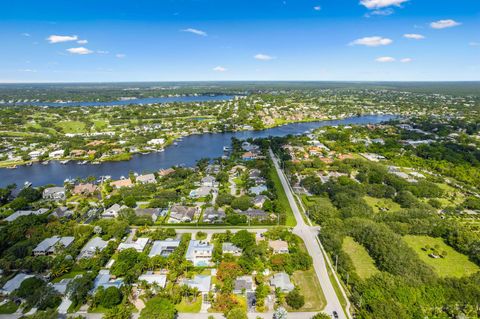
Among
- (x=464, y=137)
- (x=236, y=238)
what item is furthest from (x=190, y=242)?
(x=464, y=137)

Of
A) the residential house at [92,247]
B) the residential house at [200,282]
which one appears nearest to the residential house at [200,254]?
the residential house at [200,282]

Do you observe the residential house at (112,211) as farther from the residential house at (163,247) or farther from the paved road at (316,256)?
the paved road at (316,256)

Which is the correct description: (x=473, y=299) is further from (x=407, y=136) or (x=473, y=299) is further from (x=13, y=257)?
(x=407, y=136)

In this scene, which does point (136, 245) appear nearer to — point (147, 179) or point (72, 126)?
point (147, 179)

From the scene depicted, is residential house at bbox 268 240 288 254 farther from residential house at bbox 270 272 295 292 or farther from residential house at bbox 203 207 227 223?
residential house at bbox 203 207 227 223

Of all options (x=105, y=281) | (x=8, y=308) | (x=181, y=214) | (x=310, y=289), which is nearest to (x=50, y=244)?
(x=8, y=308)

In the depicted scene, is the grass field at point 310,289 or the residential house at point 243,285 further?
the residential house at point 243,285
